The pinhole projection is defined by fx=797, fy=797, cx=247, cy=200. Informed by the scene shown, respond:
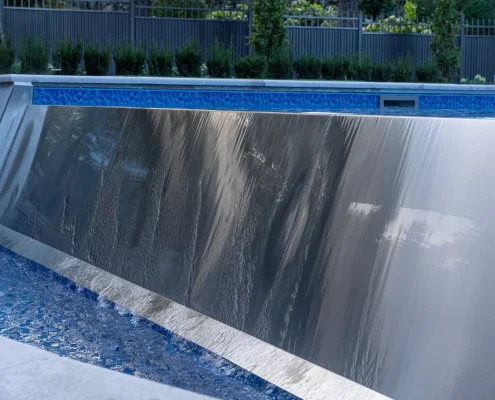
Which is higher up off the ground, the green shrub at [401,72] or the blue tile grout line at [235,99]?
the green shrub at [401,72]

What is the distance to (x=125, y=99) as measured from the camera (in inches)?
364

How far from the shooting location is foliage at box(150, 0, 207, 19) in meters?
15.2

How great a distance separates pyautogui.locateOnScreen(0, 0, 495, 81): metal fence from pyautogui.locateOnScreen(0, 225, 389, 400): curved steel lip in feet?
32.6

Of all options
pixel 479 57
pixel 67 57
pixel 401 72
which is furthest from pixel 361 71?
pixel 479 57

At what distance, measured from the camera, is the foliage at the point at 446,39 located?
15.6m

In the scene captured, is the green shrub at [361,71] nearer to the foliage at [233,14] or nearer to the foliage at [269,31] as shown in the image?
the foliage at [269,31]

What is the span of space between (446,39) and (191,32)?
5.03m

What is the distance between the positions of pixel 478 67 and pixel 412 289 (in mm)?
16862

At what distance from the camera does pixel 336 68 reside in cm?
1259

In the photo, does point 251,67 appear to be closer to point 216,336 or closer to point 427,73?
point 427,73

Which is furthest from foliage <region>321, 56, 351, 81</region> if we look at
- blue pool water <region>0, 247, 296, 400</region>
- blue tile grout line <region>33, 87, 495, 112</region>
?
blue pool water <region>0, 247, 296, 400</region>

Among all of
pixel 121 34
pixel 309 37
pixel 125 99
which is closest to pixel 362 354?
pixel 125 99

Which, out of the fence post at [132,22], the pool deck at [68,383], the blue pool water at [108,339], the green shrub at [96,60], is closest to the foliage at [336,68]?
the green shrub at [96,60]

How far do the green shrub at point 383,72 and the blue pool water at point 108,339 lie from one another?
942 cm
